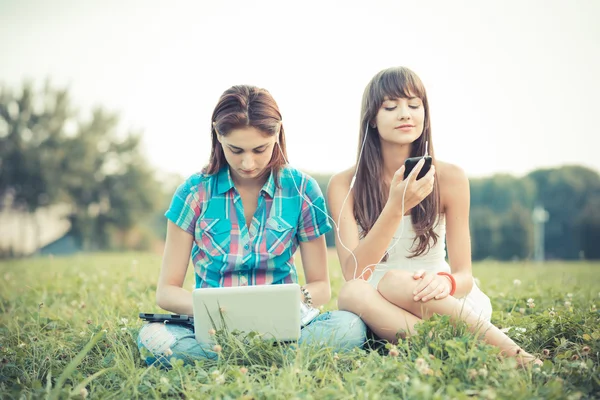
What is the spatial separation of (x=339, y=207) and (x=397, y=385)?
1456 millimetres

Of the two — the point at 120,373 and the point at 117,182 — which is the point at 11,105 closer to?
the point at 117,182

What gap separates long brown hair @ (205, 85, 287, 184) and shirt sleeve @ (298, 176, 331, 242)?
11.4 inches

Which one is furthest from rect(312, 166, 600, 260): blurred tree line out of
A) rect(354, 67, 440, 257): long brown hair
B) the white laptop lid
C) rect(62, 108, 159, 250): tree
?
the white laptop lid

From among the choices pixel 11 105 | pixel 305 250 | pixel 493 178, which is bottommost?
pixel 493 178

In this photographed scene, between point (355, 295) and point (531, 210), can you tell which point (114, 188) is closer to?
point (531, 210)

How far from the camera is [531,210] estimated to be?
2850 cm

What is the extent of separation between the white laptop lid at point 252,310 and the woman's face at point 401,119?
47.7 inches

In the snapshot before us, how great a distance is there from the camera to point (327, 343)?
2664mm

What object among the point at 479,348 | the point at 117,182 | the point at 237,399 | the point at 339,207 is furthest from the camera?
the point at 117,182

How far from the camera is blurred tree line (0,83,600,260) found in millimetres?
26969

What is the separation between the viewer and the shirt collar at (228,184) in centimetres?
317

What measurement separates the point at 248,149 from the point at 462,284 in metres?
1.39

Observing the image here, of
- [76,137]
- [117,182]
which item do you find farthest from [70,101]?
[117,182]

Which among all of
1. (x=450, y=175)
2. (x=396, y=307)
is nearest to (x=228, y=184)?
(x=396, y=307)
